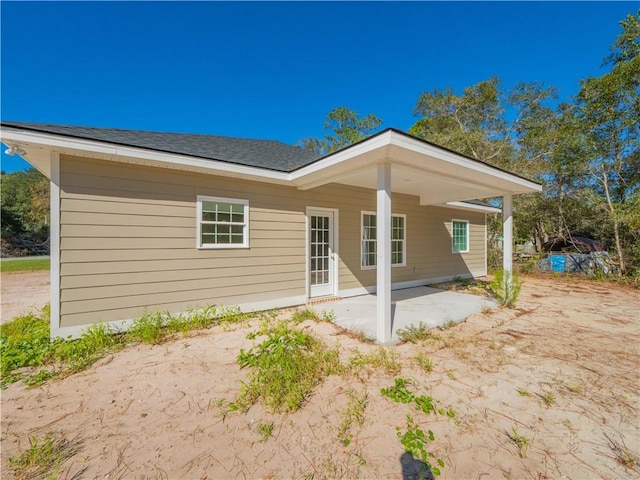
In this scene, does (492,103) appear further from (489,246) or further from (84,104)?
(84,104)

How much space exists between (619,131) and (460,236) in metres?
5.82

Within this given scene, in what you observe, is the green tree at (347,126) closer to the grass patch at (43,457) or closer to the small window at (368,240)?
the small window at (368,240)

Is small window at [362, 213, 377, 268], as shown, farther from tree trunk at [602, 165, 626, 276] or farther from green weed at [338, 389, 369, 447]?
tree trunk at [602, 165, 626, 276]

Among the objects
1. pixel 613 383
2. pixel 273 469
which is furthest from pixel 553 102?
pixel 273 469

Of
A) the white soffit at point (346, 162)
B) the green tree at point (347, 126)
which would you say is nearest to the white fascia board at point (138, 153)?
the white soffit at point (346, 162)

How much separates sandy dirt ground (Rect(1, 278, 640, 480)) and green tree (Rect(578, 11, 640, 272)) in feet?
26.2

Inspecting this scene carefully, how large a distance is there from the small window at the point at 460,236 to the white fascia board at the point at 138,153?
6.80m

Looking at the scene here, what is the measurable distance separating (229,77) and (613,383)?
12736mm

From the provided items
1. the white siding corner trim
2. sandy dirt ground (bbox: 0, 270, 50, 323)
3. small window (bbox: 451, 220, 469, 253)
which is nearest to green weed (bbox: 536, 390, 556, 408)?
the white siding corner trim

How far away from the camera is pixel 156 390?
2.50m

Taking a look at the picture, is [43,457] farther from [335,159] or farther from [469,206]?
[469,206]

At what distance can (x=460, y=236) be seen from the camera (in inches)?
366

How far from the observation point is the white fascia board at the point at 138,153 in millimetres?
3084

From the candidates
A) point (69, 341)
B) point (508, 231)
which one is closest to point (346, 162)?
point (508, 231)
